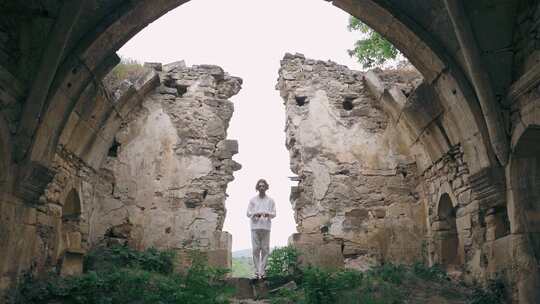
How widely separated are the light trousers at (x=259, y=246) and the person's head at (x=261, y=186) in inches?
26.7

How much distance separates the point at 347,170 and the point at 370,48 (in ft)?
9.87

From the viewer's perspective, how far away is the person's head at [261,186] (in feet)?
26.6

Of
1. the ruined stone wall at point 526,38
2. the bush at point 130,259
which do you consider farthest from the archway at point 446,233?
the bush at point 130,259

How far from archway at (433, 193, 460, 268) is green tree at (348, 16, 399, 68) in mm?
3609

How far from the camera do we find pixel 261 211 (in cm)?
793

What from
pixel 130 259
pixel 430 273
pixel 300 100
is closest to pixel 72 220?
pixel 130 259

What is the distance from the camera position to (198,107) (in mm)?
9039

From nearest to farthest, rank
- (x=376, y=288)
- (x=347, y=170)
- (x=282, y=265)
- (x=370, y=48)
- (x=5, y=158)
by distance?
(x=5, y=158), (x=376, y=288), (x=282, y=265), (x=347, y=170), (x=370, y=48)

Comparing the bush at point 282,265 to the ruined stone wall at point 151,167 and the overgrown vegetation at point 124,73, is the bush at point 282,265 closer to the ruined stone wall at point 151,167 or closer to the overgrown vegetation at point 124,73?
the ruined stone wall at point 151,167

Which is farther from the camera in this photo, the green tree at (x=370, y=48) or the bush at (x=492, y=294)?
the green tree at (x=370, y=48)

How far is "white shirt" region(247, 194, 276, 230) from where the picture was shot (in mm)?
7906

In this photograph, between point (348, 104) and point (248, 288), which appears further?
point (348, 104)

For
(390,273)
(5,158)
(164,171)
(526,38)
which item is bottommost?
(390,273)

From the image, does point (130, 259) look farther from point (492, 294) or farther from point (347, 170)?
point (492, 294)
